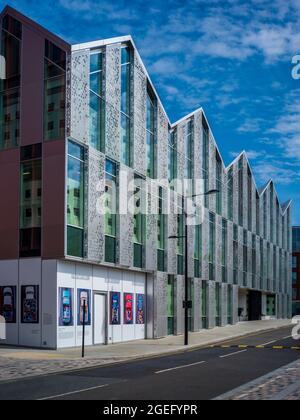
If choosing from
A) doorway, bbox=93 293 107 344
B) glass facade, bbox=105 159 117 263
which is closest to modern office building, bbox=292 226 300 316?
glass facade, bbox=105 159 117 263

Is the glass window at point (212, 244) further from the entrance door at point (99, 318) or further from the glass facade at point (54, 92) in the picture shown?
the glass facade at point (54, 92)

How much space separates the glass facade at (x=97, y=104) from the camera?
102 ft

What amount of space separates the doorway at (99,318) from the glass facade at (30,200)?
4.68 m

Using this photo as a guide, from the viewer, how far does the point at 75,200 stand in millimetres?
29297

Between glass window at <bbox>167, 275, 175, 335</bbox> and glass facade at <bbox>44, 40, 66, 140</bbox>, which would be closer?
glass facade at <bbox>44, 40, 66, 140</bbox>

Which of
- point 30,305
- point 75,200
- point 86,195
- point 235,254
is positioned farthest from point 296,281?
point 30,305

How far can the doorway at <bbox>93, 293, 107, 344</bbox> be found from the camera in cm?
3138

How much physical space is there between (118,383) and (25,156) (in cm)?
1633

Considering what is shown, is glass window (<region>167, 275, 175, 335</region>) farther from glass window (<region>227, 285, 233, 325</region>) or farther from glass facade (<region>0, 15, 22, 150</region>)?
glass facade (<region>0, 15, 22, 150</region>)

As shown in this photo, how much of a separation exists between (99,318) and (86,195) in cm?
658

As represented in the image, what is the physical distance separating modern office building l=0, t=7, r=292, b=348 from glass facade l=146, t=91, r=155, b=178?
71 mm

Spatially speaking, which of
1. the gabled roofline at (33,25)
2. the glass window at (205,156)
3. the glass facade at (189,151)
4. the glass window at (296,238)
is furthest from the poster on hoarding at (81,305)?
the glass window at (296,238)

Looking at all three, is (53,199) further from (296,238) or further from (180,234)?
(296,238)
